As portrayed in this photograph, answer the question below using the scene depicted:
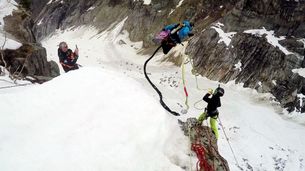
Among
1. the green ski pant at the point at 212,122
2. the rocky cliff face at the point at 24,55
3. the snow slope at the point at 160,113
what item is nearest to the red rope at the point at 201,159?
the snow slope at the point at 160,113

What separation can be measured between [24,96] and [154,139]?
138 inches

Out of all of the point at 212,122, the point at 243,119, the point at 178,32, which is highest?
the point at 178,32

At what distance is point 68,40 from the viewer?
5322cm

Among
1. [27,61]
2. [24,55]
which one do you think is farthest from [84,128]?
[24,55]

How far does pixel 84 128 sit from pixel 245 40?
2604 cm

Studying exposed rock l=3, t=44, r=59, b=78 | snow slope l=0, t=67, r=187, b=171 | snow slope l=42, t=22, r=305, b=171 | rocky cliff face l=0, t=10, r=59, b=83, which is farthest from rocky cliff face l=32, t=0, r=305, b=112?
snow slope l=0, t=67, r=187, b=171

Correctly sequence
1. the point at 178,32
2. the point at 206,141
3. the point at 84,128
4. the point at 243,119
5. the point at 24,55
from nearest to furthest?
the point at 84,128, the point at 206,141, the point at 178,32, the point at 24,55, the point at 243,119

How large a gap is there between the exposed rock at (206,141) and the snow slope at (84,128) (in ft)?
1.59

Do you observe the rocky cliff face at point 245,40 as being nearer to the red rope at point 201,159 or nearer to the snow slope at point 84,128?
the red rope at point 201,159

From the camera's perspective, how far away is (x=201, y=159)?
7992 millimetres

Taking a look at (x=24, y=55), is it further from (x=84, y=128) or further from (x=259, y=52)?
(x=259, y=52)

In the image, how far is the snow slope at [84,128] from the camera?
7.08 meters

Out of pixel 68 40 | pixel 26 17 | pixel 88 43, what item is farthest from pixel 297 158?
pixel 68 40

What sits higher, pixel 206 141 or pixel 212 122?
pixel 206 141
